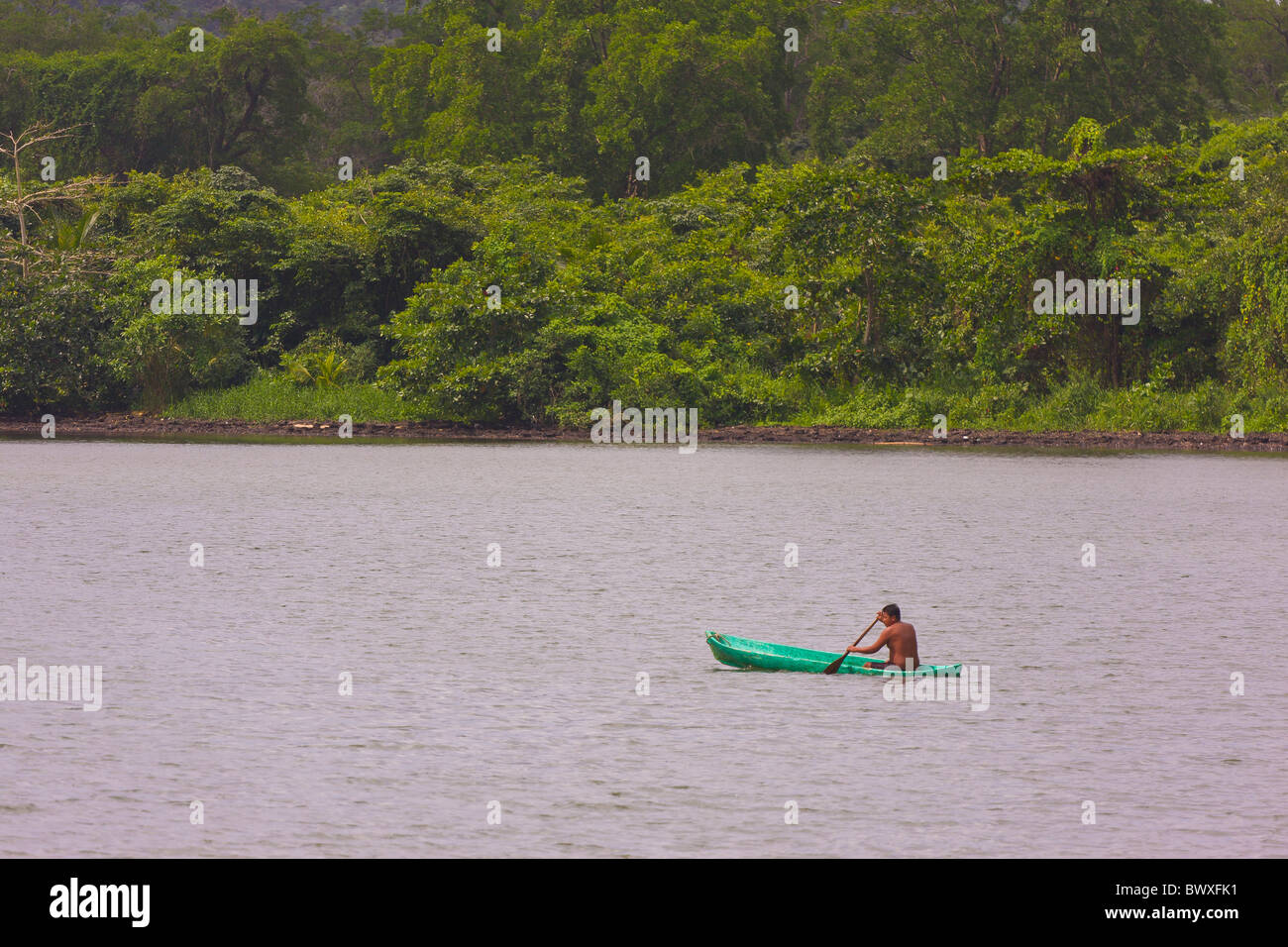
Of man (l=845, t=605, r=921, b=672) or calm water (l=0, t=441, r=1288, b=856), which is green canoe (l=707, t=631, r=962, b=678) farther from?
man (l=845, t=605, r=921, b=672)

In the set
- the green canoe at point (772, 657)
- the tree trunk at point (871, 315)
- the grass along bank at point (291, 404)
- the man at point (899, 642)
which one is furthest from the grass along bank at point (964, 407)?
the man at point (899, 642)

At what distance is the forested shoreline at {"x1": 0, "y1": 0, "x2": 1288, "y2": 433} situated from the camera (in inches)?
2468

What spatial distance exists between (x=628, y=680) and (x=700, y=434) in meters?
45.6

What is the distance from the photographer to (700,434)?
6397 centimetres

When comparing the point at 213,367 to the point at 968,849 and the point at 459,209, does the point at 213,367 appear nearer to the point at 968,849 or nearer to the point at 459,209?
the point at 459,209

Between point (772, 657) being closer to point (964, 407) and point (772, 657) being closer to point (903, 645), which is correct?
point (903, 645)

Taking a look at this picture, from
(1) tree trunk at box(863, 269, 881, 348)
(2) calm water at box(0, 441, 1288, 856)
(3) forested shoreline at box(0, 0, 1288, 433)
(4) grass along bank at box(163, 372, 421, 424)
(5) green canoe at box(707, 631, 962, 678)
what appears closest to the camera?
(2) calm water at box(0, 441, 1288, 856)

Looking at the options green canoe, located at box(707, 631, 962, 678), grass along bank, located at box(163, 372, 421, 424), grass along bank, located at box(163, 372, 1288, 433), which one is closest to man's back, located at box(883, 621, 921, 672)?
green canoe, located at box(707, 631, 962, 678)

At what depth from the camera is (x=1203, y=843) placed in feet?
39.8

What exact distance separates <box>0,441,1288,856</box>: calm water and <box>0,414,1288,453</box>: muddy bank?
1767 cm

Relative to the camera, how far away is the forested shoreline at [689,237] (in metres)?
62.7

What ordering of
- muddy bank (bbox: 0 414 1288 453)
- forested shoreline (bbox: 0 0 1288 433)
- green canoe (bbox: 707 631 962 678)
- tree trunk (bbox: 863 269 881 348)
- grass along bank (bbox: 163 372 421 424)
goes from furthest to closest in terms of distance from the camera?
grass along bank (bbox: 163 372 421 424)
tree trunk (bbox: 863 269 881 348)
forested shoreline (bbox: 0 0 1288 433)
muddy bank (bbox: 0 414 1288 453)
green canoe (bbox: 707 631 962 678)
